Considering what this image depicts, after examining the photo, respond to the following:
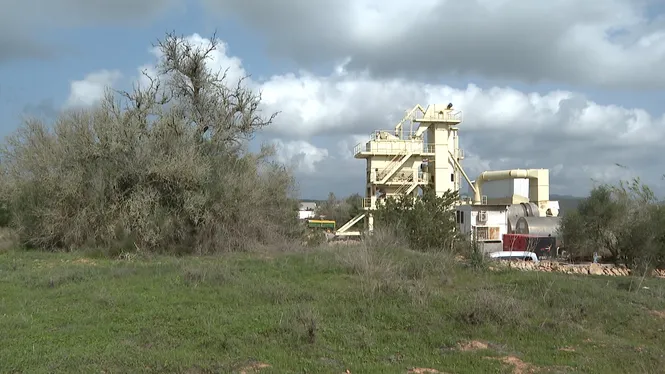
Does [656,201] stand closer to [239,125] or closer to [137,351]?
[239,125]

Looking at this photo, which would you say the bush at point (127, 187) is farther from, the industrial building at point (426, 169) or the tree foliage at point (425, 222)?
the industrial building at point (426, 169)

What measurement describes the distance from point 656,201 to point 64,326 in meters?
27.6

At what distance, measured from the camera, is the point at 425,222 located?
21.1 meters

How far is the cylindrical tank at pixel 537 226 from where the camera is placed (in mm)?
33469

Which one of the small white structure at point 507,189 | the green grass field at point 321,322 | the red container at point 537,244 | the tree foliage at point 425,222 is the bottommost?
the green grass field at point 321,322

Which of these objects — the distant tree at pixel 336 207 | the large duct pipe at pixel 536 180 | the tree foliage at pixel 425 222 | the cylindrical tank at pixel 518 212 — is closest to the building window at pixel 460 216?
the cylindrical tank at pixel 518 212

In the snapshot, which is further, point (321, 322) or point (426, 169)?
point (426, 169)

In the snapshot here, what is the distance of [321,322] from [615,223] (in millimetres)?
23506

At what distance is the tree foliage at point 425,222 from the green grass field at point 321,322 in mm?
7102

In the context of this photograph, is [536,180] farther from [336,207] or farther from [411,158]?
[336,207]

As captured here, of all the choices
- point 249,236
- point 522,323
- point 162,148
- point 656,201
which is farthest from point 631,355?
point 656,201

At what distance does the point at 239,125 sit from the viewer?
2398 centimetres

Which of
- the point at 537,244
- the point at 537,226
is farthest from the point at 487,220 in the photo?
the point at 537,244

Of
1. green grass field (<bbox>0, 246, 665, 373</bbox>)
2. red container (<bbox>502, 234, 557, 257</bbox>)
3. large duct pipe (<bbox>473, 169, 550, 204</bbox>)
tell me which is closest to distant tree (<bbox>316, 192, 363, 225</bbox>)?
large duct pipe (<bbox>473, 169, 550, 204</bbox>)
